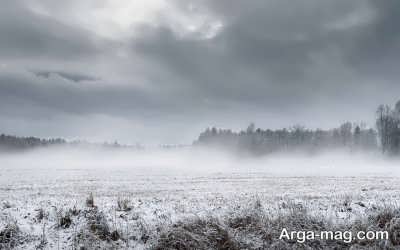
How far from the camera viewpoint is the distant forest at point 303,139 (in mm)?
89500

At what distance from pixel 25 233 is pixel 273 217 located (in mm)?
6987

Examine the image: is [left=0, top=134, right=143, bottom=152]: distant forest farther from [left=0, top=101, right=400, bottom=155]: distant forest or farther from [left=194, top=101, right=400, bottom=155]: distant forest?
[left=194, top=101, right=400, bottom=155]: distant forest

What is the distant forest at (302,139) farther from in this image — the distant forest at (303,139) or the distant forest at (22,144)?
the distant forest at (22,144)

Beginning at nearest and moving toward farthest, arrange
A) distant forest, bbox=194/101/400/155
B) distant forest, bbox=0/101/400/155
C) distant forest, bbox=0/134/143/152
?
distant forest, bbox=0/101/400/155 < distant forest, bbox=194/101/400/155 < distant forest, bbox=0/134/143/152

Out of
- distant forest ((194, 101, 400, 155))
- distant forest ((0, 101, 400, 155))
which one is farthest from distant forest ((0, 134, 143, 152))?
distant forest ((194, 101, 400, 155))

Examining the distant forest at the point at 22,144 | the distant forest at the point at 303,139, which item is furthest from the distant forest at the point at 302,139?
the distant forest at the point at 22,144

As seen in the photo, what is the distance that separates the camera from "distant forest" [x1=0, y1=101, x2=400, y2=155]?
89500mm

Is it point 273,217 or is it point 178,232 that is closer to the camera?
point 178,232

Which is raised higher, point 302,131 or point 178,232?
point 302,131

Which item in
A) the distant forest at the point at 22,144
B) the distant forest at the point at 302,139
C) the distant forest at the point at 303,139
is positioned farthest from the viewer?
the distant forest at the point at 22,144

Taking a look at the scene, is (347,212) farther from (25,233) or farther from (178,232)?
(25,233)

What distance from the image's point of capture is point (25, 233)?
27.8 ft

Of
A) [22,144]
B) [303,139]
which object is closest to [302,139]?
[303,139]

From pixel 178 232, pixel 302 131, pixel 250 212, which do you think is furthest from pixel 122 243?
pixel 302 131
